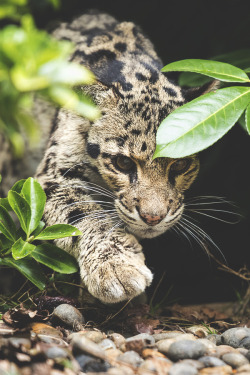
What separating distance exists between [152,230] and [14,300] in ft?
3.29

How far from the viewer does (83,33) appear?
4.10 meters

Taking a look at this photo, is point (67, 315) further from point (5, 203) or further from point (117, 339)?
point (5, 203)

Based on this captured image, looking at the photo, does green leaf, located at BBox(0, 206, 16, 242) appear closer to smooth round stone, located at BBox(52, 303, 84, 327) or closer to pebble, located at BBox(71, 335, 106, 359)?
smooth round stone, located at BBox(52, 303, 84, 327)

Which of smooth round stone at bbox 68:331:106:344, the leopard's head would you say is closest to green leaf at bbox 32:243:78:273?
smooth round stone at bbox 68:331:106:344

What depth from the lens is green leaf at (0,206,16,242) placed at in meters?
2.55

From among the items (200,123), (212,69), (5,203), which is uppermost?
(212,69)

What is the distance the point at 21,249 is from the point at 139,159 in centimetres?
94

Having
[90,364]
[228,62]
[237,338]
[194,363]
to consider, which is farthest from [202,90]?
[90,364]

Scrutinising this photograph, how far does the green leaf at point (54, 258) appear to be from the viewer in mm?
2582

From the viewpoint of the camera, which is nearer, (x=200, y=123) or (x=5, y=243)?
(x=200, y=123)

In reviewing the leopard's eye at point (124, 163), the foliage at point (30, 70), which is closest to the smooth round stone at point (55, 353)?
the foliage at point (30, 70)

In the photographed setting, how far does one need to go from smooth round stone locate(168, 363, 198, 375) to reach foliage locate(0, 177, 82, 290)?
0.85m

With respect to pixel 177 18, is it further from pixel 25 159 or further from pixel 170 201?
pixel 170 201

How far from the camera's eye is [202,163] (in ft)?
15.8
